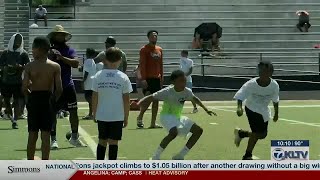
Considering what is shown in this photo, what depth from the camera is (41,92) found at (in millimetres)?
9805

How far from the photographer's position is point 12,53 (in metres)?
15.4

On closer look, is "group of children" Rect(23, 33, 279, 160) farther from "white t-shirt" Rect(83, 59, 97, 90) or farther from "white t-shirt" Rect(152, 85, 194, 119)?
"white t-shirt" Rect(83, 59, 97, 90)

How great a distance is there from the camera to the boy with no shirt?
9.71 meters

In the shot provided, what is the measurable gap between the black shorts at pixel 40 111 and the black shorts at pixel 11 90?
6.26m

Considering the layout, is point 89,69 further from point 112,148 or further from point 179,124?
point 112,148

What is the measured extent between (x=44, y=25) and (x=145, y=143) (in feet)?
65.3

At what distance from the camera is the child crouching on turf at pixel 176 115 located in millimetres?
10719

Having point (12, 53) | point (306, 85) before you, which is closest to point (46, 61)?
point (12, 53)

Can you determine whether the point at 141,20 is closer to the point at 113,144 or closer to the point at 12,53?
the point at 12,53

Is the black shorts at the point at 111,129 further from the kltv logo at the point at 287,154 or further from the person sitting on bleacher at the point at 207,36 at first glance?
the person sitting on bleacher at the point at 207,36

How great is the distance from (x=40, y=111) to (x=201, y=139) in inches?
178

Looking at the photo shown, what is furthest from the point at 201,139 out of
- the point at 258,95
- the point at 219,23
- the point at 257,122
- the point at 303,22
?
the point at 303,22

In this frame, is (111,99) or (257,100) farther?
(257,100)

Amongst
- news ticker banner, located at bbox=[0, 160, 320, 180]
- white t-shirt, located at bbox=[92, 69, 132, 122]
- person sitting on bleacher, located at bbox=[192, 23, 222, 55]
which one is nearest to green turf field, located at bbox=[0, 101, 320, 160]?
white t-shirt, located at bbox=[92, 69, 132, 122]
